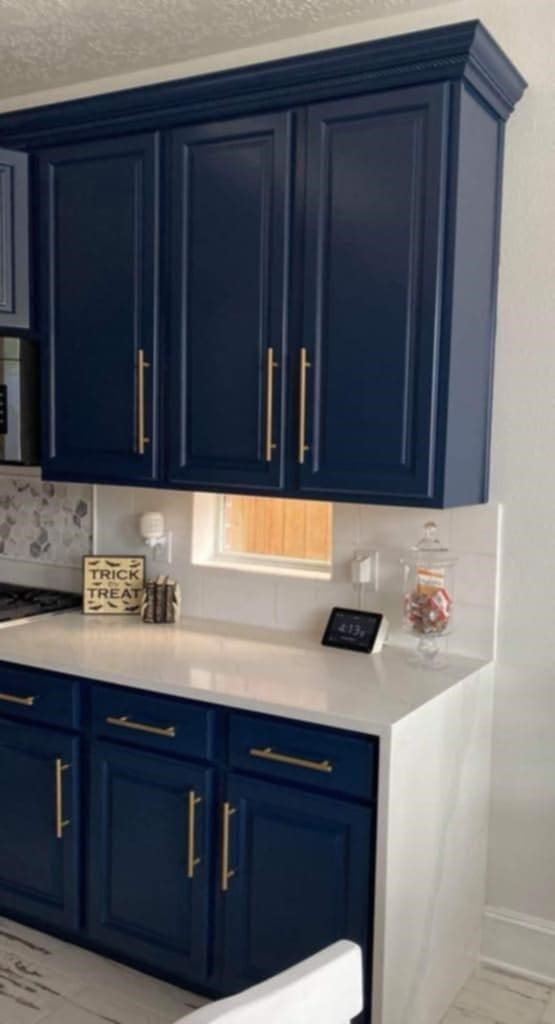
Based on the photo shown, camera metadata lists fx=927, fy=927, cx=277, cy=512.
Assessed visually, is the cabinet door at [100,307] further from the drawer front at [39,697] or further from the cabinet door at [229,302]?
the drawer front at [39,697]

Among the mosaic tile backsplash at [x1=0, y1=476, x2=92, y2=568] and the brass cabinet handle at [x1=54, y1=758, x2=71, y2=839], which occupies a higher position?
the mosaic tile backsplash at [x1=0, y1=476, x2=92, y2=568]

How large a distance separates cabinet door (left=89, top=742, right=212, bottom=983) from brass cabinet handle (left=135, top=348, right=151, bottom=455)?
85 centimetres

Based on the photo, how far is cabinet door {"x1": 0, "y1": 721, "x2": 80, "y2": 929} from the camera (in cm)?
252

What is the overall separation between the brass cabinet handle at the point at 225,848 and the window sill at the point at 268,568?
2.61 ft

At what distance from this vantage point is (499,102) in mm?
2336

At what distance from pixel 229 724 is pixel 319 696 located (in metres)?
0.24

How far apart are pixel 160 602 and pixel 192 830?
2.71ft

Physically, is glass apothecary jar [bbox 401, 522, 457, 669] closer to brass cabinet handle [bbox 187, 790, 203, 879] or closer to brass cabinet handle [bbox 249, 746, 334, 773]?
brass cabinet handle [bbox 249, 746, 334, 773]

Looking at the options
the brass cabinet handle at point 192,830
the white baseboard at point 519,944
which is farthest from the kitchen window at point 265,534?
the white baseboard at point 519,944

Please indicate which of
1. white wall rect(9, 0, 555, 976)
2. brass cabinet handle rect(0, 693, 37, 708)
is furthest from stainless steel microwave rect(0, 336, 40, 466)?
white wall rect(9, 0, 555, 976)

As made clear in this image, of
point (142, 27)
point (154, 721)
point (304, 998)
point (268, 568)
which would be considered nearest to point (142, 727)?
point (154, 721)

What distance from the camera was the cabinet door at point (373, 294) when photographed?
2.20 meters

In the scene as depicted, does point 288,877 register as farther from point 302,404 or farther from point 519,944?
point 302,404

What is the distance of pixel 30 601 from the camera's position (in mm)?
3186
